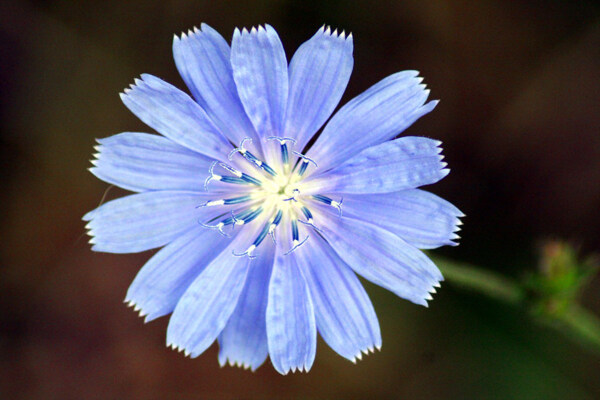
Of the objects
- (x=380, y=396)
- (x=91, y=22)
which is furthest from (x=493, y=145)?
(x=91, y=22)

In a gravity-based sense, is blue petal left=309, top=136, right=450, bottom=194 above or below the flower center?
above

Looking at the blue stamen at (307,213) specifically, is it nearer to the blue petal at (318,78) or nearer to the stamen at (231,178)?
the stamen at (231,178)

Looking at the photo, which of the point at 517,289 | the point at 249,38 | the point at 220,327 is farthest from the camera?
the point at 517,289

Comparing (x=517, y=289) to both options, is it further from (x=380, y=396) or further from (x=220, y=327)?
(x=220, y=327)

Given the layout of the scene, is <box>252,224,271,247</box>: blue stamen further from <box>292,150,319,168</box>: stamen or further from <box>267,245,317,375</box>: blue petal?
<box>292,150,319,168</box>: stamen

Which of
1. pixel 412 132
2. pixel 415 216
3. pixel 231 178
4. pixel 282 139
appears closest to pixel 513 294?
pixel 415 216

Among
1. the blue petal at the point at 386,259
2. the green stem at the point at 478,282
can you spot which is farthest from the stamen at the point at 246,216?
the green stem at the point at 478,282

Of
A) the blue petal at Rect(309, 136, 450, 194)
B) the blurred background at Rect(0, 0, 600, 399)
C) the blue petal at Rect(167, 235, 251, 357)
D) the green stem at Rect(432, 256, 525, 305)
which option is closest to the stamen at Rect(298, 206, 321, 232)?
the blue petal at Rect(309, 136, 450, 194)
